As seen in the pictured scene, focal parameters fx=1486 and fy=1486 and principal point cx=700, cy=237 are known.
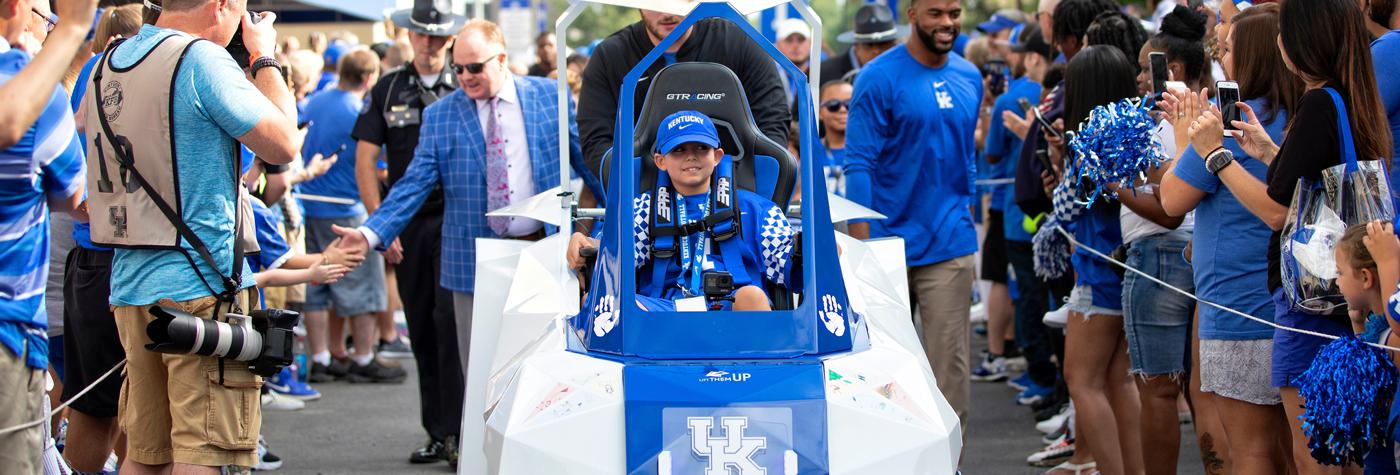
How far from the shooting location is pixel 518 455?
4.27 metres

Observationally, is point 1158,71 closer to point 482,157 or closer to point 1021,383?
point 482,157

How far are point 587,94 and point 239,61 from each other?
6.67 feet

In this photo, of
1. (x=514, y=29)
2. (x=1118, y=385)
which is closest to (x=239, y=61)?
(x=1118, y=385)

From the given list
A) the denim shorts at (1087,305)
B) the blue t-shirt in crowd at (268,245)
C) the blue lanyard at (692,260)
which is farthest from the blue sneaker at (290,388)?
the denim shorts at (1087,305)

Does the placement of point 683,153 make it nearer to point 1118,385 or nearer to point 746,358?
point 746,358

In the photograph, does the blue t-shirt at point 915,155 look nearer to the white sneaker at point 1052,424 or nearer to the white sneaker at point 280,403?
the white sneaker at point 1052,424

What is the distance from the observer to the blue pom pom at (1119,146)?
5840 millimetres

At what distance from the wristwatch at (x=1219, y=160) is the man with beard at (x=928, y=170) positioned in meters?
2.32

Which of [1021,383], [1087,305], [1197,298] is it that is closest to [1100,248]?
[1087,305]

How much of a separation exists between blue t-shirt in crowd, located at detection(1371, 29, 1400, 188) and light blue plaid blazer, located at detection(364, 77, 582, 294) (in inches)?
146

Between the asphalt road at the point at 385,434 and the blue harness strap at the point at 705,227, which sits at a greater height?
the blue harness strap at the point at 705,227

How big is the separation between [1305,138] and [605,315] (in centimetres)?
225

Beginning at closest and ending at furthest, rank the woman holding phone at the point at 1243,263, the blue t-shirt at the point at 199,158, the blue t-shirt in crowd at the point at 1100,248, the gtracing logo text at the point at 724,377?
the gtracing logo text at the point at 724,377 < the blue t-shirt at the point at 199,158 < the woman holding phone at the point at 1243,263 < the blue t-shirt in crowd at the point at 1100,248

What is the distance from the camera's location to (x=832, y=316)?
15.8 ft
